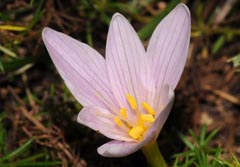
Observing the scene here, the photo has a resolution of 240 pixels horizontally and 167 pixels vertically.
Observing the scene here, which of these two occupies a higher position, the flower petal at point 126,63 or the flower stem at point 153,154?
the flower petal at point 126,63

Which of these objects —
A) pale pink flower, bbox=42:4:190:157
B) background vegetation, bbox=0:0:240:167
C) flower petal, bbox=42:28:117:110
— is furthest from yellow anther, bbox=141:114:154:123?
background vegetation, bbox=0:0:240:167

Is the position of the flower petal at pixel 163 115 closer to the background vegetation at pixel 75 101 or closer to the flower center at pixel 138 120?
the flower center at pixel 138 120

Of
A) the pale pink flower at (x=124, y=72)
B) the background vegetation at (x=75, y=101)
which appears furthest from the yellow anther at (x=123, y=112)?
the background vegetation at (x=75, y=101)

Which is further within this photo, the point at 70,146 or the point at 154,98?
the point at 70,146

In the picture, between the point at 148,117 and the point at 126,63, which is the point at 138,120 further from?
the point at 126,63

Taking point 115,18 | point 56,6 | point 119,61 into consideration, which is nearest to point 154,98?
point 119,61

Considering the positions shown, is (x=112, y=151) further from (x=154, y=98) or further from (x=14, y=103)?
(x=14, y=103)
